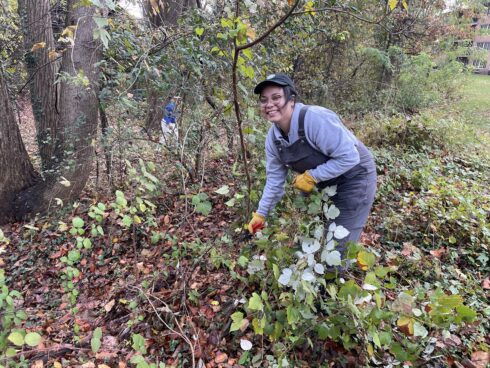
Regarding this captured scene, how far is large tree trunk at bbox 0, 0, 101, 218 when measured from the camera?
4461 millimetres

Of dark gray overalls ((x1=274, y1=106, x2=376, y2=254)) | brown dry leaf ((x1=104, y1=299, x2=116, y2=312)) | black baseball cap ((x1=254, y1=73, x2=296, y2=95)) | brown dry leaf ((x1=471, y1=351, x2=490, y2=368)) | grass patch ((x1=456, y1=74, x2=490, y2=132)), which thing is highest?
black baseball cap ((x1=254, y1=73, x2=296, y2=95))

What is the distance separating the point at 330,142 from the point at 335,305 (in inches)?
42.9

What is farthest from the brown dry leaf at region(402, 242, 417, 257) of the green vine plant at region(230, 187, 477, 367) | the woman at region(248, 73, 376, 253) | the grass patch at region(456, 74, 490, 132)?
the grass patch at region(456, 74, 490, 132)

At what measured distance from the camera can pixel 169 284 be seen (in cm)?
307

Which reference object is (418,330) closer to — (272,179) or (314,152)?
(314,152)

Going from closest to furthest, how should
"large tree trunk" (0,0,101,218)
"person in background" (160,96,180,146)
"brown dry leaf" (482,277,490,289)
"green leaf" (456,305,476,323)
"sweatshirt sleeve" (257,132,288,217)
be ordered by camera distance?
"green leaf" (456,305,476,323) < "sweatshirt sleeve" (257,132,288,217) < "brown dry leaf" (482,277,490,289) < "person in background" (160,96,180,146) < "large tree trunk" (0,0,101,218)

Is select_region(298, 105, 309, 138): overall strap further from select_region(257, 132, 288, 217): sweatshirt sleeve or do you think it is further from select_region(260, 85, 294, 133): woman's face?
select_region(257, 132, 288, 217): sweatshirt sleeve

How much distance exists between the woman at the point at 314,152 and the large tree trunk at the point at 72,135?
3.24 metres

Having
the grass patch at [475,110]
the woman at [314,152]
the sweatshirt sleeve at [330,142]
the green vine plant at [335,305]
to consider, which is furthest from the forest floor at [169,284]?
the grass patch at [475,110]

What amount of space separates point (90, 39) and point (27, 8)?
4.09 feet

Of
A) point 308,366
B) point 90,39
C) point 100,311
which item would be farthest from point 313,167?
point 90,39

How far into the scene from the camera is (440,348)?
2.21m

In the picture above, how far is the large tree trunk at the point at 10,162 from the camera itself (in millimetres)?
4352

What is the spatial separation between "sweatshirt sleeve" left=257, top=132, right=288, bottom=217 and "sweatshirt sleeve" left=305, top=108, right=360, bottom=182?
363 millimetres
